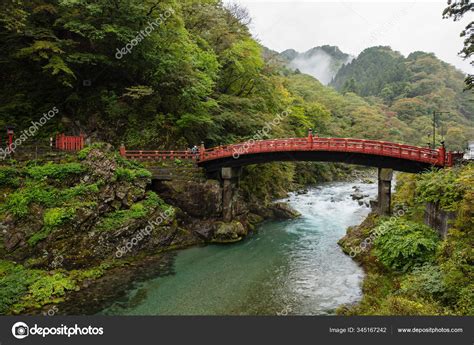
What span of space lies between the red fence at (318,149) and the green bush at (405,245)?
14.9 ft

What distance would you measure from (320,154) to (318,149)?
2.82 ft

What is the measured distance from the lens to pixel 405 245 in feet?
52.1

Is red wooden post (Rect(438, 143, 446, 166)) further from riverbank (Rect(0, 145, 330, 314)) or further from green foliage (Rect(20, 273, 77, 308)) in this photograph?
green foliage (Rect(20, 273, 77, 308))

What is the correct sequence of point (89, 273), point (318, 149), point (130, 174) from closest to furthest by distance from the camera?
point (89, 273) → point (130, 174) → point (318, 149)

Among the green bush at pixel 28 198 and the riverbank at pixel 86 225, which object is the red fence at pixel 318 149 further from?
the green bush at pixel 28 198

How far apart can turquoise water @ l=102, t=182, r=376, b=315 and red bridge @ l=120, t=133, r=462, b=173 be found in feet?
20.4

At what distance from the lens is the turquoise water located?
574 inches

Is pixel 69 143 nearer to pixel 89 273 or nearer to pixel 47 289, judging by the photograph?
pixel 89 273

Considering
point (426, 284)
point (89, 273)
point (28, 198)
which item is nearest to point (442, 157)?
point (426, 284)

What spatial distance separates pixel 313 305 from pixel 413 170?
11.4 meters

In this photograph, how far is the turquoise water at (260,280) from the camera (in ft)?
47.8

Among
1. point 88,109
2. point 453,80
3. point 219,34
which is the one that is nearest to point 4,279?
point 88,109

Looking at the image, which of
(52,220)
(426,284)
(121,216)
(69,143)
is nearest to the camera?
(426,284)

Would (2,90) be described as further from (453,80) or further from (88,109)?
(453,80)
